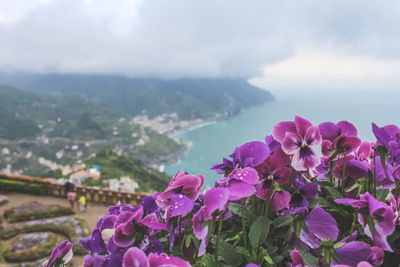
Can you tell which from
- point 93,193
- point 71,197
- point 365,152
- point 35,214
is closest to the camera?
point 365,152

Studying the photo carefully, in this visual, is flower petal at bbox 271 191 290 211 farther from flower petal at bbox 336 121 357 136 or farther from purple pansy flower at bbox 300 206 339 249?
flower petal at bbox 336 121 357 136

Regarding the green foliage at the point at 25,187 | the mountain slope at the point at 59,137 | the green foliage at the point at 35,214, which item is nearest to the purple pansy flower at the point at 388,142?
the green foliage at the point at 35,214

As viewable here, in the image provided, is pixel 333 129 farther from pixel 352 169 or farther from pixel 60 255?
pixel 60 255

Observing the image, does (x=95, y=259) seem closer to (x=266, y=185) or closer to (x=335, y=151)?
(x=266, y=185)

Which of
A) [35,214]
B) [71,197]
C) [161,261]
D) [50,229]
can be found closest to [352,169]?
[161,261]

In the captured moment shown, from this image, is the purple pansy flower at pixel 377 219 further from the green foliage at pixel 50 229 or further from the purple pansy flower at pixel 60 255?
the green foliage at pixel 50 229

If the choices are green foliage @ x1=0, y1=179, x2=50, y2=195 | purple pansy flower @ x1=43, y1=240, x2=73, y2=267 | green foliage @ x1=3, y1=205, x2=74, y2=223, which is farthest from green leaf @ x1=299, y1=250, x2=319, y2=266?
green foliage @ x1=0, y1=179, x2=50, y2=195
